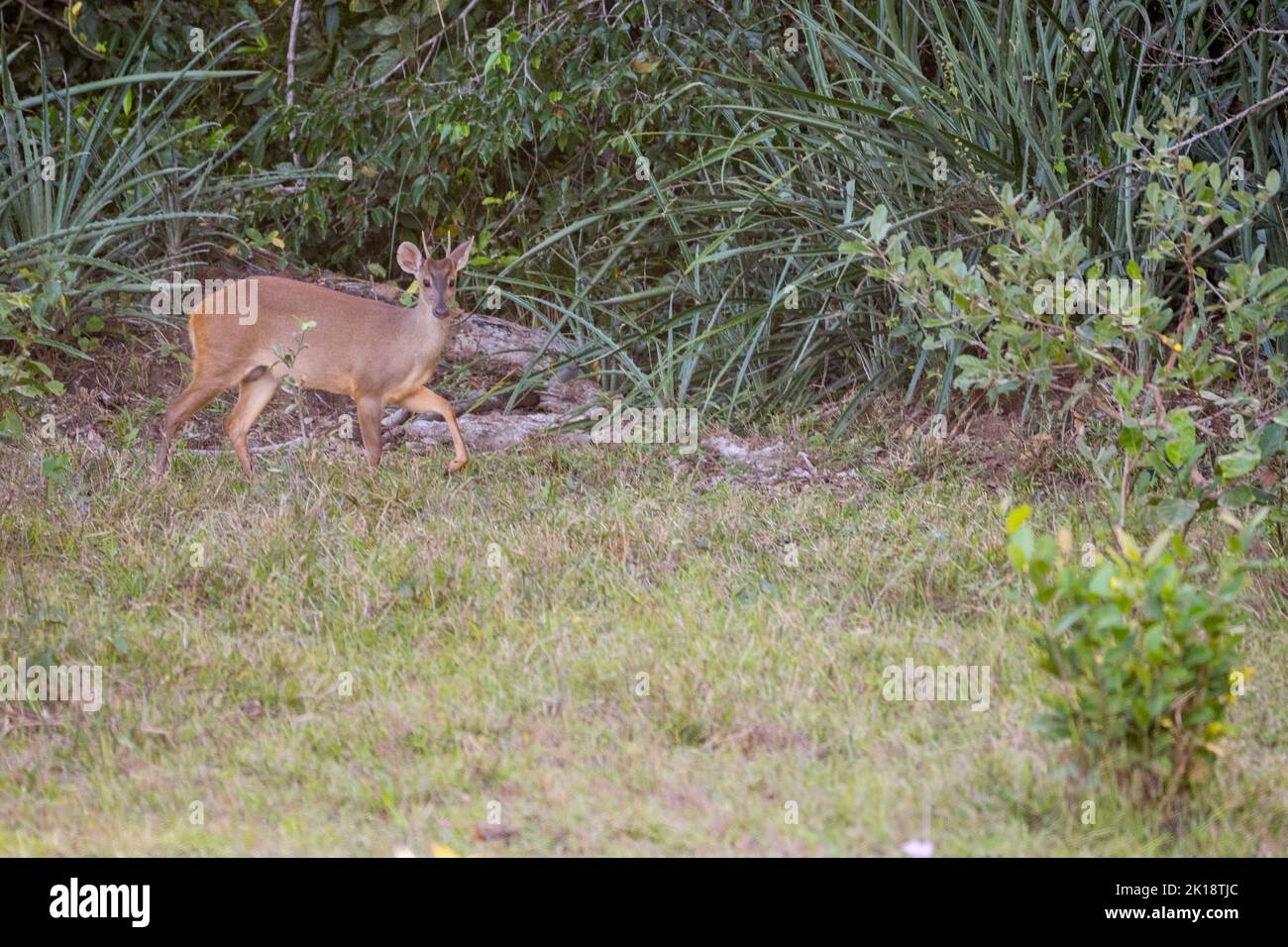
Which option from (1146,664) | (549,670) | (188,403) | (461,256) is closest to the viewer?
(1146,664)

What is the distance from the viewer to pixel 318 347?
6.98 m

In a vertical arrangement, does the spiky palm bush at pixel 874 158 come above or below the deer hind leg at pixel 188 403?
above

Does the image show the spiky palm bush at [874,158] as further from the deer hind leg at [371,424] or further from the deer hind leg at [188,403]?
Result: the deer hind leg at [188,403]

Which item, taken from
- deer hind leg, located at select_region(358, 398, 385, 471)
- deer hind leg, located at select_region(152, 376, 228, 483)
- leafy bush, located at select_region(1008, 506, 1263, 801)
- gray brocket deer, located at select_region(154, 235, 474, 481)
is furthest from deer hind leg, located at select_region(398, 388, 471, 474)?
leafy bush, located at select_region(1008, 506, 1263, 801)

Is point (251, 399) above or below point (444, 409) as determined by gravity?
above

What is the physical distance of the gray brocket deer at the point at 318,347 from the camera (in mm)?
6883

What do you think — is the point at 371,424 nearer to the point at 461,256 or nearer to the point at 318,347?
the point at 318,347

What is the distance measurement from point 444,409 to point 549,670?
105 inches

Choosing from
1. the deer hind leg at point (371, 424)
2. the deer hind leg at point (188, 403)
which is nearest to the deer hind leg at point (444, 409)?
the deer hind leg at point (371, 424)

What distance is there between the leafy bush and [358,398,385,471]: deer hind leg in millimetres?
3807

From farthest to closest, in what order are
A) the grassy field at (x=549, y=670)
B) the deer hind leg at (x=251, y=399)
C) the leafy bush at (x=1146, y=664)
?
the deer hind leg at (x=251, y=399)
the grassy field at (x=549, y=670)
the leafy bush at (x=1146, y=664)

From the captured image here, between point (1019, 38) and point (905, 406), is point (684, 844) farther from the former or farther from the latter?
point (1019, 38)

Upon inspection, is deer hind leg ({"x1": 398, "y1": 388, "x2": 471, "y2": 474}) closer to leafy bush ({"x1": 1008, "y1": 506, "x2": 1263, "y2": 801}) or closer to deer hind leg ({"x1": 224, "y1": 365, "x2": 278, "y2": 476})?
deer hind leg ({"x1": 224, "y1": 365, "x2": 278, "y2": 476})

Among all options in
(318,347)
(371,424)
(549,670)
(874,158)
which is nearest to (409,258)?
(318,347)
